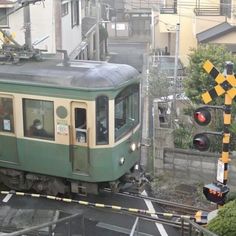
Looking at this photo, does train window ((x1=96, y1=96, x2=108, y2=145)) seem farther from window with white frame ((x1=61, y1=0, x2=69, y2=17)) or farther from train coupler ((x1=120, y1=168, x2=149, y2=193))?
window with white frame ((x1=61, y1=0, x2=69, y2=17))

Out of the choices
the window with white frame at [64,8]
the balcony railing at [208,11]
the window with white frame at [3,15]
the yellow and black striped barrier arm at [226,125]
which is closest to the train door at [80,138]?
the yellow and black striped barrier arm at [226,125]

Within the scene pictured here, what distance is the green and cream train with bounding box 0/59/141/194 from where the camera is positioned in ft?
32.7

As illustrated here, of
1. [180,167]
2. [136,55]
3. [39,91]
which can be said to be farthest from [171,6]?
[39,91]

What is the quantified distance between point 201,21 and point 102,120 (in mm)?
16806

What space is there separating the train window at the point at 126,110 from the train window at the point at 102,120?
0.33m

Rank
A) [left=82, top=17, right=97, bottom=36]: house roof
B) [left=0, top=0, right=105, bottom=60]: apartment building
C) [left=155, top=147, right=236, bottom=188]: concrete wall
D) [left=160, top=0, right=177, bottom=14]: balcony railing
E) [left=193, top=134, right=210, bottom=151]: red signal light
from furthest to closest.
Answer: [left=82, top=17, right=97, bottom=36]: house roof → [left=160, top=0, right=177, bottom=14]: balcony railing → [left=0, top=0, right=105, bottom=60]: apartment building → [left=155, top=147, right=236, bottom=188]: concrete wall → [left=193, top=134, right=210, bottom=151]: red signal light

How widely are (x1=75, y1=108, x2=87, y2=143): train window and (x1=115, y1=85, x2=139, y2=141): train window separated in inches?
27.3

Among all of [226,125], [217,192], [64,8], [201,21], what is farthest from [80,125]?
[201,21]

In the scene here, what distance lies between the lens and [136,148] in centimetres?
1140

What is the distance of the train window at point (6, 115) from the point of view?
10.7 m

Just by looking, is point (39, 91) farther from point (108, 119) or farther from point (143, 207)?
point (143, 207)

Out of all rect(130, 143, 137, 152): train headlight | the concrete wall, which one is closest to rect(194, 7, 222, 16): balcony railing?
the concrete wall

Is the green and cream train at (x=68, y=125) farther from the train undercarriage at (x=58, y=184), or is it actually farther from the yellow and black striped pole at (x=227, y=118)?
the yellow and black striped pole at (x=227, y=118)

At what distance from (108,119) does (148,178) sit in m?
3.09
